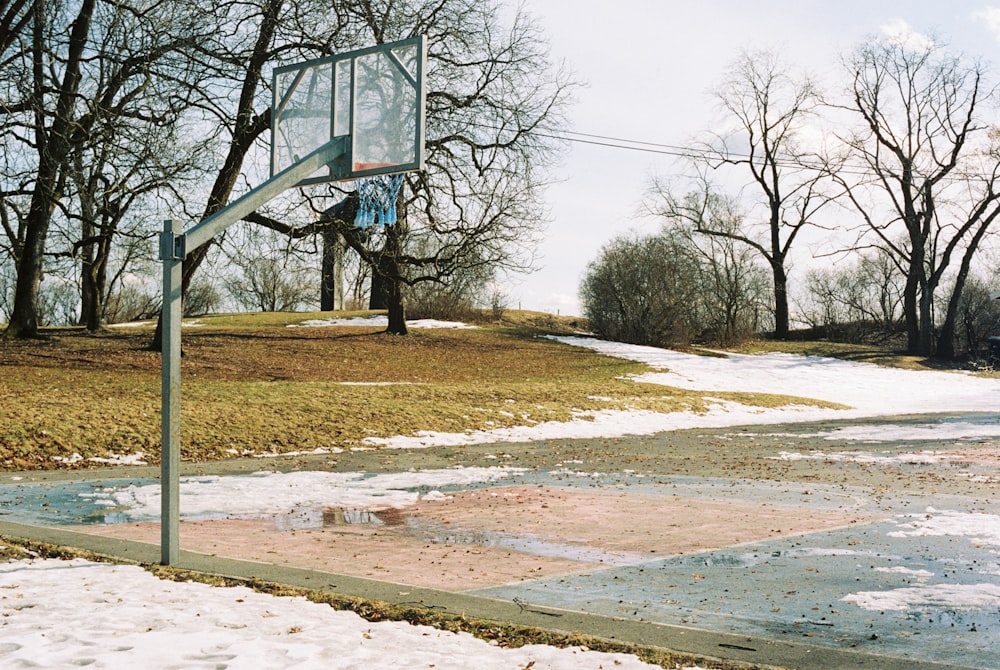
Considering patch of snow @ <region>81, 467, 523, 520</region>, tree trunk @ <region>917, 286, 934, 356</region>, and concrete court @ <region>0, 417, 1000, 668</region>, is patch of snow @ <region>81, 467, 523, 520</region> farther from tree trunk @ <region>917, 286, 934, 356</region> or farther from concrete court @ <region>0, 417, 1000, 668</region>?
tree trunk @ <region>917, 286, 934, 356</region>

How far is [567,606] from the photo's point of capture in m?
6.14

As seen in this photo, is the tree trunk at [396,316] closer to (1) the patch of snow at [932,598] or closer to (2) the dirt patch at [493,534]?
(2) the dirt patch at [493,534]

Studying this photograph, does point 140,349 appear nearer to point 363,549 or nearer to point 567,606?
point 363,549

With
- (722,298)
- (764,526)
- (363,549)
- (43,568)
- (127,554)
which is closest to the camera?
(43,568)

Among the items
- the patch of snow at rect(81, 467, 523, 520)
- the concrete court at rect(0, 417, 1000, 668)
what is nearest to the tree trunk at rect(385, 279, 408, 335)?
the concrete court at rect(0, 417, 1000, 668)

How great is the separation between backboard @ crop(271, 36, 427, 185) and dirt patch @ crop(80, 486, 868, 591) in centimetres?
369

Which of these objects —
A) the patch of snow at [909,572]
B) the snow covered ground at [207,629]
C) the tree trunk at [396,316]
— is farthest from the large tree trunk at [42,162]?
the patch of snow at [909,572]

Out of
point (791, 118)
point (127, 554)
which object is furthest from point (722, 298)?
point (127, 554)

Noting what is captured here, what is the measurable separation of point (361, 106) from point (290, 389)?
1068cm

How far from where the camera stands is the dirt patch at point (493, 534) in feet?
24.3

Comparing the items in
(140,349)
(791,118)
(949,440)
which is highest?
(791,118)

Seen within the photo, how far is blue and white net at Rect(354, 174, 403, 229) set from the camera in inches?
558

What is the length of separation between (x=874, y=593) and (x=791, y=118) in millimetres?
45238

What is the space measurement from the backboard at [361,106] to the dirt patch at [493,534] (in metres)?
3.69
